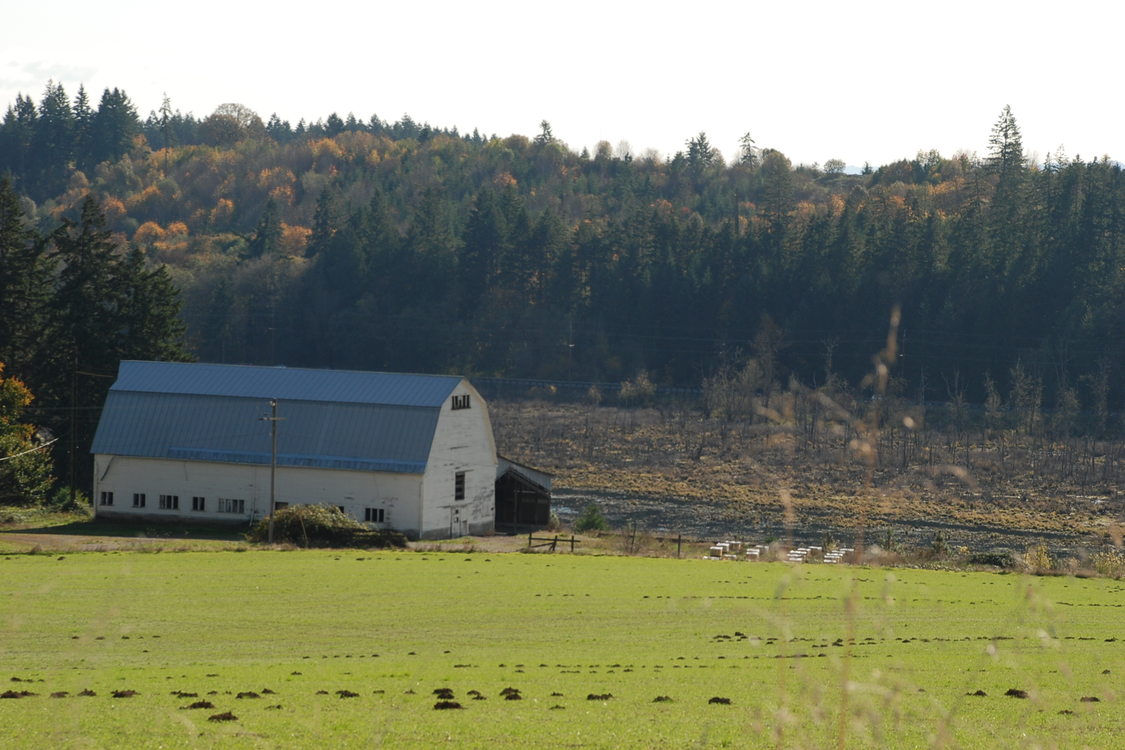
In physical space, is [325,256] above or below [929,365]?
above

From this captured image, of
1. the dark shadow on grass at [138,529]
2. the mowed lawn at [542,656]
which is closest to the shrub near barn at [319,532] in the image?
the dark shadow on grass at [138,529]

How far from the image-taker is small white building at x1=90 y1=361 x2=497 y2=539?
57.1 m

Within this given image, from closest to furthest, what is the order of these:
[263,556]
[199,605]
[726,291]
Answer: [199,605], [263,556], [726,291]

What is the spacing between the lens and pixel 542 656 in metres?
24.7

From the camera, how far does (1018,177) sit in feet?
440

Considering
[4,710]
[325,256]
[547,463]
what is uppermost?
[325,256]

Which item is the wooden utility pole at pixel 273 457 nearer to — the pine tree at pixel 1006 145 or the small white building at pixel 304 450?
the small white building at pixel 304 450

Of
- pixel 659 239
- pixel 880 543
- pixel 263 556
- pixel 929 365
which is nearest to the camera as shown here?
pixel 263 556

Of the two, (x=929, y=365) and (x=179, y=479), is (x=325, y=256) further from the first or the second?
(x=179, y=479)

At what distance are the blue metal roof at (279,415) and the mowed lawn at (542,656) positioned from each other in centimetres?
1379

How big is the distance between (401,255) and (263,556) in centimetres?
10296

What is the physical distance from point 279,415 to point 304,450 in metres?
2.96

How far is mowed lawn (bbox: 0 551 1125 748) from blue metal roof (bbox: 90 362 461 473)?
1379 cm

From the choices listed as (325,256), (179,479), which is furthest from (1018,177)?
(179,479)
